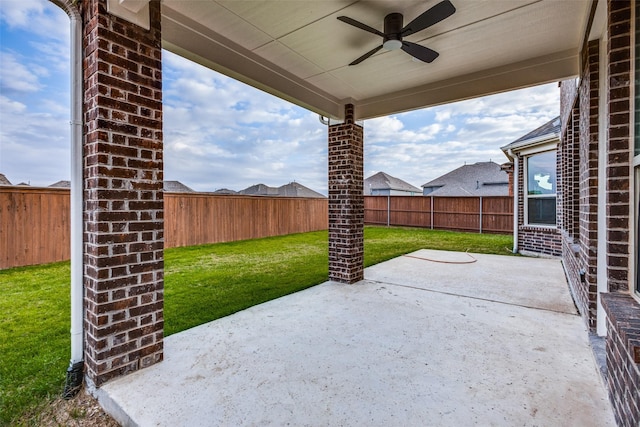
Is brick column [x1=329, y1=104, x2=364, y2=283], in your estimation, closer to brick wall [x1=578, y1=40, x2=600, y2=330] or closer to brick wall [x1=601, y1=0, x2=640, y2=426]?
brick wall [x1=578, y1=40, x2=600, y2=330]

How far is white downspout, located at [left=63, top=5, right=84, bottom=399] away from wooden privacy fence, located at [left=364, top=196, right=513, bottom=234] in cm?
1423

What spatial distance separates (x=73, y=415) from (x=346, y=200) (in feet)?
11.7

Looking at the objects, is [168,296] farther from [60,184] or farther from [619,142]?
[619,142]

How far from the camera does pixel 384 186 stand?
1272 inches

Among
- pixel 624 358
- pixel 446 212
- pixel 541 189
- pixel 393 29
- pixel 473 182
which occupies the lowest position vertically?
pixel 624 358

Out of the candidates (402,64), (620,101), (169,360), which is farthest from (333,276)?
(620,101)

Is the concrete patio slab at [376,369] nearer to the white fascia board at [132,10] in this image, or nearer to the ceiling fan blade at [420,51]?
the white fascia board at [132,10]

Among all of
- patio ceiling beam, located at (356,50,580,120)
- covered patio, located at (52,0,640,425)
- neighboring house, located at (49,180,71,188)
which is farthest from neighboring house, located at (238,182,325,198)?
covered patio, located at (52,0,640,425)

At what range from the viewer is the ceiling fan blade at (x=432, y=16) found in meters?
2.09

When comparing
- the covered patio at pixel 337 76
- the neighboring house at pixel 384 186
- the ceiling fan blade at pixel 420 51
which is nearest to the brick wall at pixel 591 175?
the covered patio at pixel 337 76

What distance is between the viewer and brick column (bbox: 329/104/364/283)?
14.8 ft

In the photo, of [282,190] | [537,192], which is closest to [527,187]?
[537,192]

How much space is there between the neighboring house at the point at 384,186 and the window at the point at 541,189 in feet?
80.4

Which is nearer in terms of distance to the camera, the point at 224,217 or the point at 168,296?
the point at 168,296
